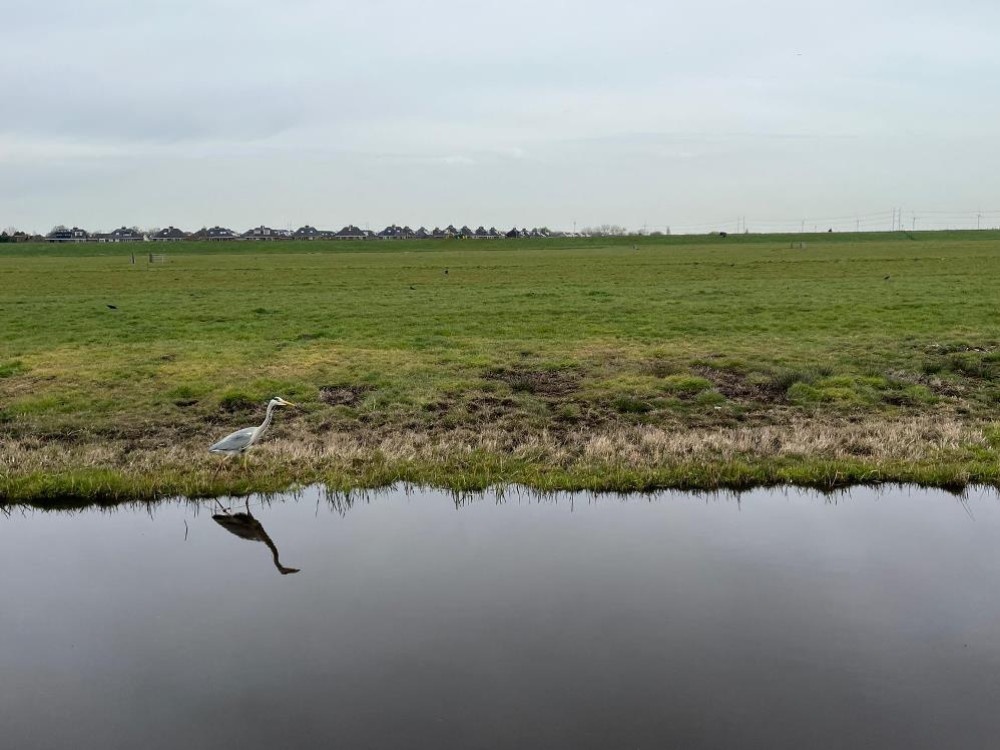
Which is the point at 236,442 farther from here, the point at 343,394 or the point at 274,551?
the point at 343,394

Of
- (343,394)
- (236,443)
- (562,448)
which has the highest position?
(343,394)

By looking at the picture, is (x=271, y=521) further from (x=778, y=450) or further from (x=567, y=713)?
(x=778, y=450)

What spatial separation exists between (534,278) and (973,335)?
3583 centimetres

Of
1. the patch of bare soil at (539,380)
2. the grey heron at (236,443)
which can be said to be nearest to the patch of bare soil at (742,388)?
the patch of bare soil at (539,380)

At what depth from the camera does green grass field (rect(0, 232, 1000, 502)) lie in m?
13.8

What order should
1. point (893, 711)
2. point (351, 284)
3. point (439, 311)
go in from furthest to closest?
point (351, 284), point (439, 311), point (893, 711)

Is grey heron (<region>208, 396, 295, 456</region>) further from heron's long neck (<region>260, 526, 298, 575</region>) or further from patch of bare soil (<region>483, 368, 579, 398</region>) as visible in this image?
patch of bare soil (<region>483, 368, 579, 398</region>)

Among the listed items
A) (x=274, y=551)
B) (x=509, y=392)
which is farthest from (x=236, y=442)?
(x=509, y=392)

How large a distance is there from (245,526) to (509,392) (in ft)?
27.2

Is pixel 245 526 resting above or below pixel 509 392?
below

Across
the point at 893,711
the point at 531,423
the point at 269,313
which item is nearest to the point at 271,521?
the point at 531,423

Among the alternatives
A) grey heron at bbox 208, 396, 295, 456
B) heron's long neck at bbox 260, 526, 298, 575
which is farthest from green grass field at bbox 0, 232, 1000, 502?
heron's long neck at bbox 260, 526, 298, 575

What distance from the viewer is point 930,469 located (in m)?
13.4

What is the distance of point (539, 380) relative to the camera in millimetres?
20359
